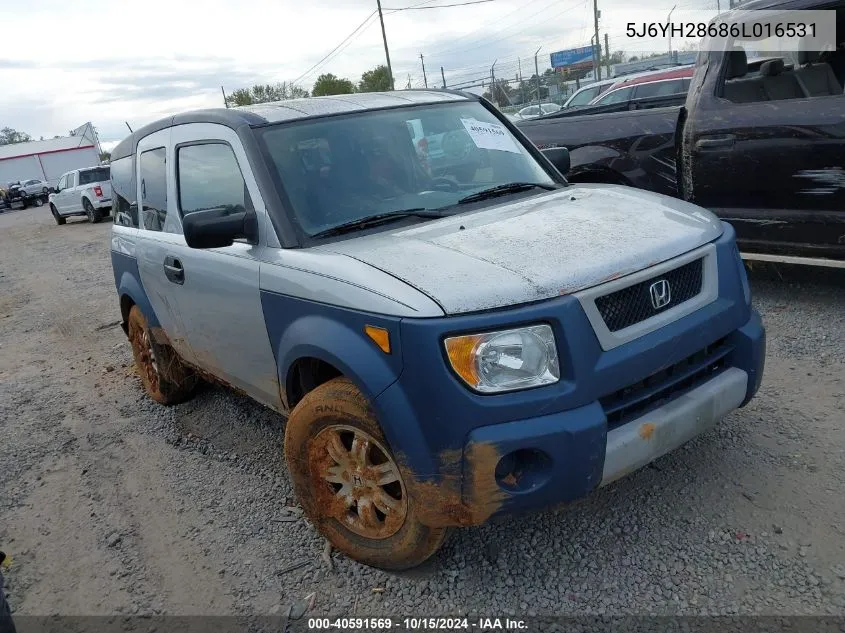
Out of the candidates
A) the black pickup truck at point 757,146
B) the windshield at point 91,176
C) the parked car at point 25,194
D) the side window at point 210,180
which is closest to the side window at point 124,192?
the side window at point 210,180

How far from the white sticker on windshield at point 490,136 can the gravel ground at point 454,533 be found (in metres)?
1.81

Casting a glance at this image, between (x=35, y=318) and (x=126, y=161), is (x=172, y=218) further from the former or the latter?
(x=35, y=318)

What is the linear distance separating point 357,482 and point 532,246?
1146mm

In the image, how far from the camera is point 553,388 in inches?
90.2

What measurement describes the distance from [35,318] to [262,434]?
5902 mm

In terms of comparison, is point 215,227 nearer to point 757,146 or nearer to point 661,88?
point 757,146

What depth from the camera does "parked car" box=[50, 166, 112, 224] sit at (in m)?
21.1

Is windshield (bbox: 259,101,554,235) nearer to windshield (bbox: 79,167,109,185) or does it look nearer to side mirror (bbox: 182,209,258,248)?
side mirror (bbox: 182,209,258,248)

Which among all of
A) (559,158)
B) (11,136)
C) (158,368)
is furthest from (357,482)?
(11,136)

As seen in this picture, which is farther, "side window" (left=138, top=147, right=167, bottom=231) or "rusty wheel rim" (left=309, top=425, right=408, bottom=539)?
"side window" (left=138, top=147, right=167, bottom=231)

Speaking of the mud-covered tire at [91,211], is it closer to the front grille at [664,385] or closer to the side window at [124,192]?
the side window at [124,192]

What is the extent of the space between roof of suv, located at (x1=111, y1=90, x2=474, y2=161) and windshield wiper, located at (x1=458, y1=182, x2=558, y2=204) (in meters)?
0.68

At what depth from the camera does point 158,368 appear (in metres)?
4.73

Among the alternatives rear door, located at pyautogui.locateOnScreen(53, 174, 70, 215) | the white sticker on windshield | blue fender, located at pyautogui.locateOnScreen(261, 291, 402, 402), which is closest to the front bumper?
blue fender, located at pyautogui.locateOnScreen(261, 291, 402, 402)
